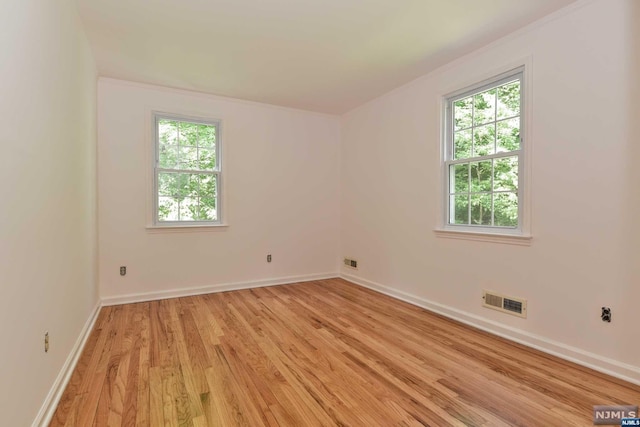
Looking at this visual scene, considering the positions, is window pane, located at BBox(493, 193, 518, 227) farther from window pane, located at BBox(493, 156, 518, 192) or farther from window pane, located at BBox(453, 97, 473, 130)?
window pane, located at BBox(453, 97, 473, 130)

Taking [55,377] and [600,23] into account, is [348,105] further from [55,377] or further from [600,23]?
[55,377]

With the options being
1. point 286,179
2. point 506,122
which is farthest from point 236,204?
point 506,122

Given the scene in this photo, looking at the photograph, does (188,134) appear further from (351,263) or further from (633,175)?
(633,175)

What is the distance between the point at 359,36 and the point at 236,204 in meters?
2.62

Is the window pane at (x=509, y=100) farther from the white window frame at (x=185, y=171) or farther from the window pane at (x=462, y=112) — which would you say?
the white window frame at (x=185, y=171)

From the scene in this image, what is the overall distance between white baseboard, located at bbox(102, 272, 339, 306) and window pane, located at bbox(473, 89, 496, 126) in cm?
308

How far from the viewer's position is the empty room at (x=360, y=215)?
5.75 feet

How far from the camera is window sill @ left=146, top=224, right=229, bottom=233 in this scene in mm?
3922

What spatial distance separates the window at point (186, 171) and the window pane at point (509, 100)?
332cm

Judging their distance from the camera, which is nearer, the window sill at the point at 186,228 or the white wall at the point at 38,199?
the white wall at the point at 38,199

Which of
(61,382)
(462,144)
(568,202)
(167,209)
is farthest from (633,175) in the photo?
(167,209)

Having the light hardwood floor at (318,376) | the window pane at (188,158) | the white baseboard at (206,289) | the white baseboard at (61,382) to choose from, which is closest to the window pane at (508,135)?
the light hardwood floor at (318,376)

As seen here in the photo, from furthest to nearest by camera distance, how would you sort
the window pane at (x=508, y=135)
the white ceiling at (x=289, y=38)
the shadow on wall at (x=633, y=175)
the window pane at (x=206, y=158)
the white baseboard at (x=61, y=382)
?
the window pane at (x=206, y=158), the window pane at (x=508, y=135), the white ceiling at (x=289, y=38), the shadow on wall at (x=633, y=175), the white baseboard at (x=61, y=382)

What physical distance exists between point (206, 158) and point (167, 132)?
1.81 feet
